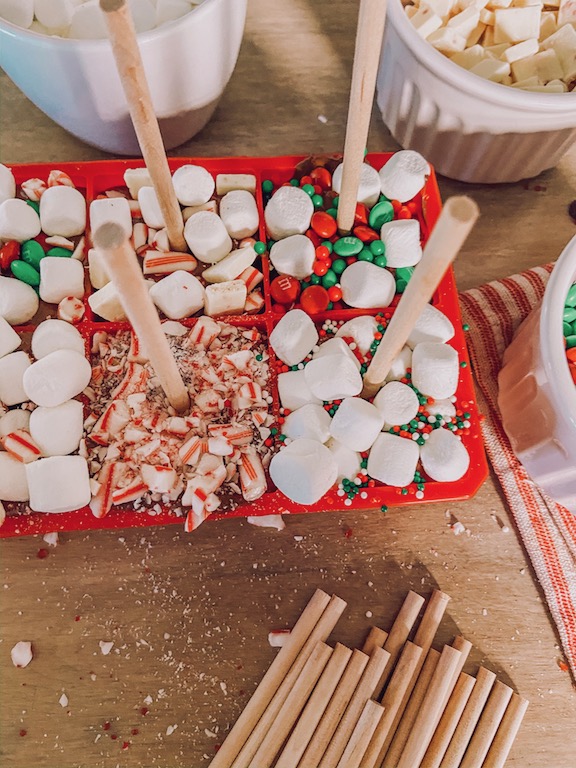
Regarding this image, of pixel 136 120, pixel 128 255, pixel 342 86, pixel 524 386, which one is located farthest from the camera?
pixel 342 86

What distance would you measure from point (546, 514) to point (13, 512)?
1.79 ft

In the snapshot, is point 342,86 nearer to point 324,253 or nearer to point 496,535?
point 324,253

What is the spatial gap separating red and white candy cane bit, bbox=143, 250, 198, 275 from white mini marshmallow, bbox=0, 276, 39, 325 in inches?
4.8

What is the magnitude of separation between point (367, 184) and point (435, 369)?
0.23 m

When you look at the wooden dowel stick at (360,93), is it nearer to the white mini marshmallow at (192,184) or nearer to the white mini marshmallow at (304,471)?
the white mini marshmallow at (192,184)

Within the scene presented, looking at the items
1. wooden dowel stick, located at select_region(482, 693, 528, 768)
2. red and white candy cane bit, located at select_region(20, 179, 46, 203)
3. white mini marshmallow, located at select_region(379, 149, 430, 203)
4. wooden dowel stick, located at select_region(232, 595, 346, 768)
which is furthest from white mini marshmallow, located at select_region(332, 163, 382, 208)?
wooden dowel stick, located at select_region(482, 693, 528, 768)

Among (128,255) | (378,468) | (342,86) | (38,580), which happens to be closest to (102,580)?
(38,580)

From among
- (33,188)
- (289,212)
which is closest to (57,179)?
(33,188)

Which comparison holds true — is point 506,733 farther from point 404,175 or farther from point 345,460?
point 404,175

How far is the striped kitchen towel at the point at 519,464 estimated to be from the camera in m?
0.71

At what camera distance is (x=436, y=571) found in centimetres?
72

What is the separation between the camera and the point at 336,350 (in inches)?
26.7

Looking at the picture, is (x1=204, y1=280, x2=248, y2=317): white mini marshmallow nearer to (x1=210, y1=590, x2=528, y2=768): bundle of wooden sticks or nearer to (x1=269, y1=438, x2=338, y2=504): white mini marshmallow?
(x1=269, y1=438, x2=338, y2=504): white mini marshmallow

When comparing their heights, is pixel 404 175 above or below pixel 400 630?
above
